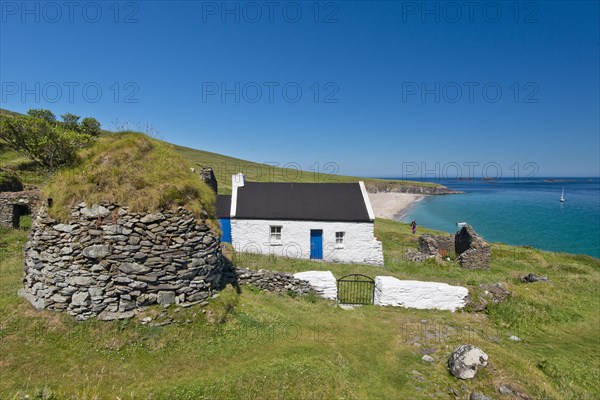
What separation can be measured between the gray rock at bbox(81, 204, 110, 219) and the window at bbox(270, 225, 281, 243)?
15.5 metres

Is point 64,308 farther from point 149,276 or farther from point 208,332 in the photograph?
point 208,332

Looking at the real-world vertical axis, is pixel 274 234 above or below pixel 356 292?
above

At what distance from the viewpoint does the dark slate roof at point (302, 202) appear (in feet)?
79.8

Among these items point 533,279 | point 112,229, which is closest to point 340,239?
point 533,279

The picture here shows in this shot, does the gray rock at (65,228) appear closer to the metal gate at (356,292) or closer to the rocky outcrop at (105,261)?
the rocky outcrop at (105,261)

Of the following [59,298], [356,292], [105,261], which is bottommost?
[356,292]

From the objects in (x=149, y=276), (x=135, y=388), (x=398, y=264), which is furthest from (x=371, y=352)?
(x=398, y=264)

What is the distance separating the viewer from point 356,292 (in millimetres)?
16109

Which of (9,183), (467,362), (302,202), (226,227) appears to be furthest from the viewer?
(9,183)

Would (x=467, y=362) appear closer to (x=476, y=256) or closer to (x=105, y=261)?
(x=105, y=261)

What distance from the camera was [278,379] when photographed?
7844 millimetres

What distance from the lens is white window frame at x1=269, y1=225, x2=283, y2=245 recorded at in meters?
24.2

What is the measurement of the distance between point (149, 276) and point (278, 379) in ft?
17.9

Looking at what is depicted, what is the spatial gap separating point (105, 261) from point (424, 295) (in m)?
14.6
